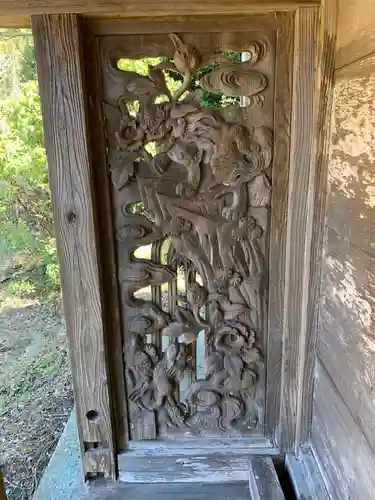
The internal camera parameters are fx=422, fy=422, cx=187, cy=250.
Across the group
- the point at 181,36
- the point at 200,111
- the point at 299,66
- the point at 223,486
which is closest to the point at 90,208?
the point at 200,111

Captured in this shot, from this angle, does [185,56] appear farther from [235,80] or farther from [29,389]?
[29,389]

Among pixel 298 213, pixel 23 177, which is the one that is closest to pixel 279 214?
pixel 298 213

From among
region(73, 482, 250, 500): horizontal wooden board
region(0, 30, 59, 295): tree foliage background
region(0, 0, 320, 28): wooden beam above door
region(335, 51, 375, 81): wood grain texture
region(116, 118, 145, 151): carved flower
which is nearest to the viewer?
region(335, 51, 375, 81): wood grain texture

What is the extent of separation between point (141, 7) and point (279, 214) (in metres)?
0.63

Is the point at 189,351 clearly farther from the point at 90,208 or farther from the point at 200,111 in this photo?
the point at 200,111

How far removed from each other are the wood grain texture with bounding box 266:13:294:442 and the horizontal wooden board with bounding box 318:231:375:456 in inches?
5.4

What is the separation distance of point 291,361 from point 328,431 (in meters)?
0.22

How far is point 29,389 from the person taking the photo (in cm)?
227

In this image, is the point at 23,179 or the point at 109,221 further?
the point at 23,179

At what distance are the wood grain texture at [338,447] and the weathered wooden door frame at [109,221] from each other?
0.25 feet

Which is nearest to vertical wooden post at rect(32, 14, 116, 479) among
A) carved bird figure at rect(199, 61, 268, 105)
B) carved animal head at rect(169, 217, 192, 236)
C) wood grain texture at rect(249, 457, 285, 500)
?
carved animal head at rect(169, 217, 192, 236)

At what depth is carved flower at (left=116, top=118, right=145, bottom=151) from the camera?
113 cm

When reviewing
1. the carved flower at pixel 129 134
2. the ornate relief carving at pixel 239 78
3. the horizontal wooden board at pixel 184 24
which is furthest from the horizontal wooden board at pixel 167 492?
the horizontal wooden board at pixel 184 24

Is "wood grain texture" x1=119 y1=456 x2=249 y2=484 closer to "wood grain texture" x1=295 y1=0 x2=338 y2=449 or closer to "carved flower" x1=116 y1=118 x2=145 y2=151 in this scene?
"wood grain texture" x1=295 y1=0 x2=338 y2=449
